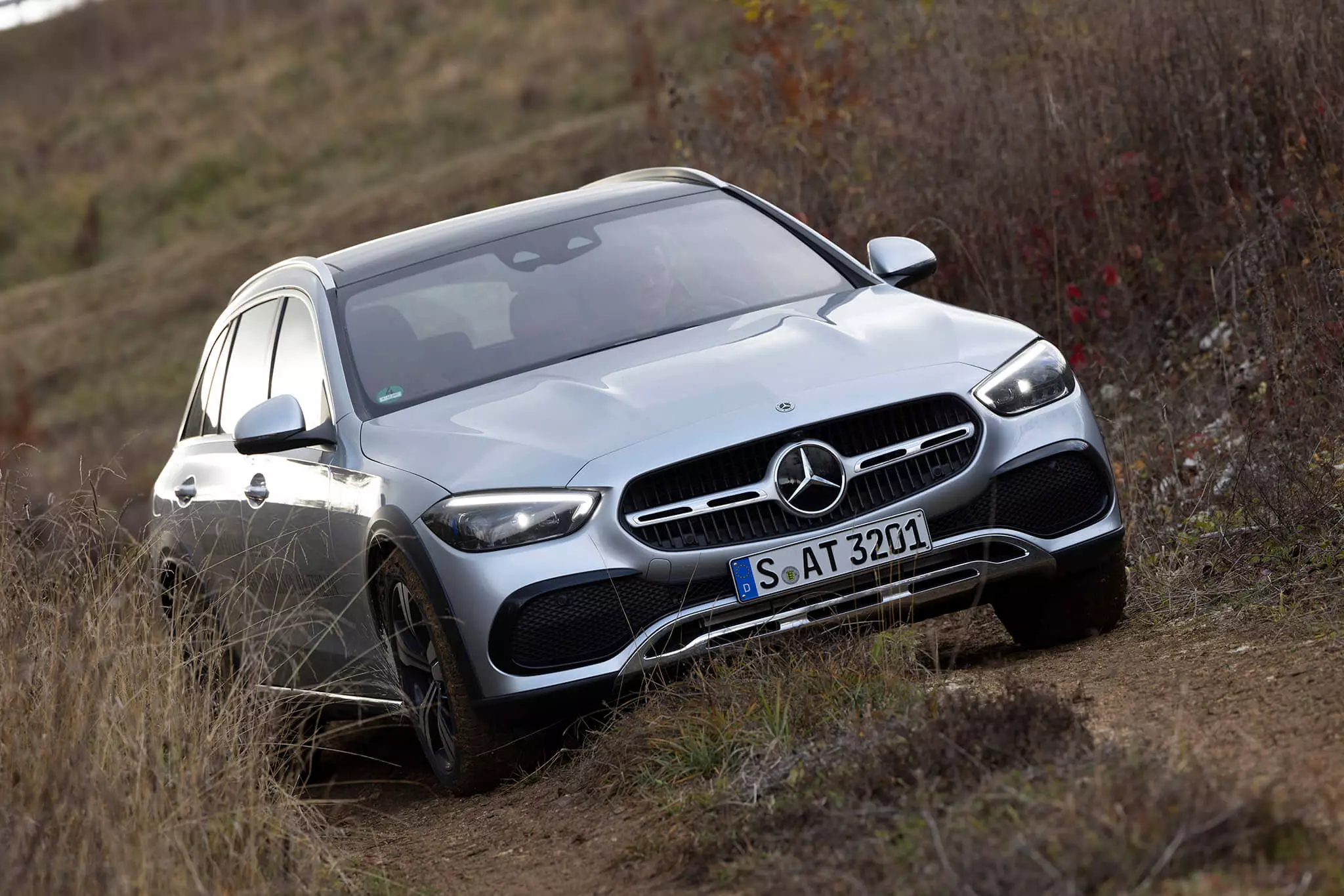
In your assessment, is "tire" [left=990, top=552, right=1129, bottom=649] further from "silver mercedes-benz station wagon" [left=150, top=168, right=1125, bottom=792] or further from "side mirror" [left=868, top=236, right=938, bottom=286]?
"side mirror" [left=868, top=236, right=938, bottom=286]

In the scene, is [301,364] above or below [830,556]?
above

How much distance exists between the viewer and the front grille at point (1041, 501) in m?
5.04

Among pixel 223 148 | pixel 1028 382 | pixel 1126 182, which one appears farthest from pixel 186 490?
pixel 223 148

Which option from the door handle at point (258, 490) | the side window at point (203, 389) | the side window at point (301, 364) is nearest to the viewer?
the side window at point (301, 364)

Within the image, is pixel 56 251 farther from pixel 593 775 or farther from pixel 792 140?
pixel 593 775

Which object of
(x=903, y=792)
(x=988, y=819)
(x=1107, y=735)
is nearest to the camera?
(x=988, y=819)

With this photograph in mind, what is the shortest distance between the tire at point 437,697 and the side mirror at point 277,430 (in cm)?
56

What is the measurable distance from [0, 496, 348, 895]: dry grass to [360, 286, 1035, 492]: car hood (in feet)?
2.84

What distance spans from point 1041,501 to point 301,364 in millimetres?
2647

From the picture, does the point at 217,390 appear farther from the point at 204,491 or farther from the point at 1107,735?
the point at 1107,735

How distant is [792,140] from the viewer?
11.3m

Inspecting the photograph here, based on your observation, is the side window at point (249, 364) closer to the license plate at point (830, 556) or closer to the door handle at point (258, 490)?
the door handle at point (258, 490)

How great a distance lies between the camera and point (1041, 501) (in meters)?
5.15

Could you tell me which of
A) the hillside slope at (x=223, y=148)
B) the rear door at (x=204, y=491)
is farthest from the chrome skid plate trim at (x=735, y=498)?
the hillside slope at (x=223, y=148)
